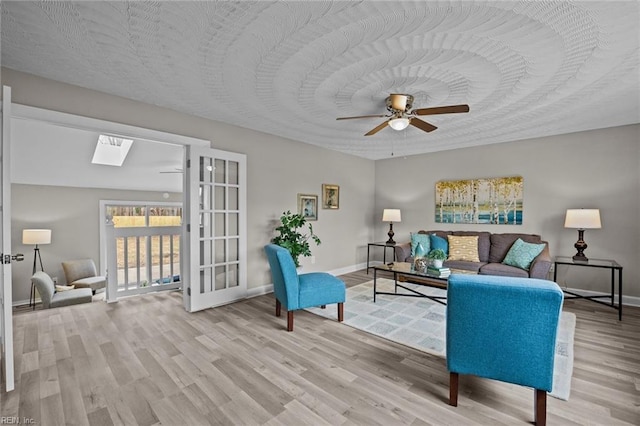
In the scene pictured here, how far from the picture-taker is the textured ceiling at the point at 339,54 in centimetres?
180

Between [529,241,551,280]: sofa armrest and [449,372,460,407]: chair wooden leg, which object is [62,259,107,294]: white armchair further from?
[529,241,551,280]: sofa armrest

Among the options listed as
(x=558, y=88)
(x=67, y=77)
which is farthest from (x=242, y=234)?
(x=558, y=88)

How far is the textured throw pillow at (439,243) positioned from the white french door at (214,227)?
319 centimetres

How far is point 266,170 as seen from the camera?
450 centimetres

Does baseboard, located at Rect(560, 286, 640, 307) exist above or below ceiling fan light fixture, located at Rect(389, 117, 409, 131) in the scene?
below

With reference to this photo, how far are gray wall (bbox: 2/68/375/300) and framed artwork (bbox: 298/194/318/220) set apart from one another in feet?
0.36

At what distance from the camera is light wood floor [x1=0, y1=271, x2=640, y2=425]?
1.77m

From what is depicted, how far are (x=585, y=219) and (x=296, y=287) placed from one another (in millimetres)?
3928

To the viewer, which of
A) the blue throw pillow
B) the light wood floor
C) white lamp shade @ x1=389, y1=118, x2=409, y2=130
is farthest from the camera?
the blue throw pillow

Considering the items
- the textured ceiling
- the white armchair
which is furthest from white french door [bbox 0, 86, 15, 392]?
the white armchair

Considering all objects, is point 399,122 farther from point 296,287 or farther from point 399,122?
point 296,287

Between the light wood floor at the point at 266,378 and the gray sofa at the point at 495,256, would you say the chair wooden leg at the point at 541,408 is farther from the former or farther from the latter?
the gray sofa at the point at 495,256

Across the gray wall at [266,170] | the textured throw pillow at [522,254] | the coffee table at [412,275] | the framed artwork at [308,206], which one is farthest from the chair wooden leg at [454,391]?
the framed artwork at [308,206]

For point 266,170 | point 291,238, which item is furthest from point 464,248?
point 266,170
